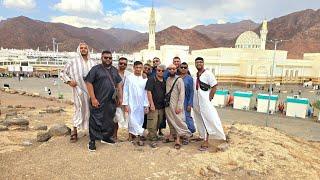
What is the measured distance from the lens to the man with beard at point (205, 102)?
570 cm

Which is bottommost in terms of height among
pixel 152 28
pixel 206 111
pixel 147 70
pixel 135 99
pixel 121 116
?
pixel 121 116

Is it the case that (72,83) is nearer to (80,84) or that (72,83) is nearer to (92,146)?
(80,84)

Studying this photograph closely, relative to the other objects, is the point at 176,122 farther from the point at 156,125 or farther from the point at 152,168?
the point at 152,168

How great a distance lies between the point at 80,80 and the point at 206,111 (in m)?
2.41

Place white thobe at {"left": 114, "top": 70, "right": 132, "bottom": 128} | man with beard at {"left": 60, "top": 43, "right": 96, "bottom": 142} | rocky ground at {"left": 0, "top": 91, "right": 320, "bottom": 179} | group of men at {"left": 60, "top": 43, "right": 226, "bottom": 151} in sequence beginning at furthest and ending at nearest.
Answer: white thobe at {"left": 114, "top": 70, "right": 132, "bottom": 128} → man with beard at {"left": 60, "top": 43, "right": 96, "bottom": 142} → group of men at {"left": 60, "top": 43, "right": 226, "bottom": 151} → rocky ground at {"left": 0, "top": 91, "right": 320, "bottom": 179}

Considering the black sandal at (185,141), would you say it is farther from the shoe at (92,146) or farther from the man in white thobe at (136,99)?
the shoe at (92,146)

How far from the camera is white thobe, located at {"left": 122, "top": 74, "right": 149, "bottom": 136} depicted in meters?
5.81

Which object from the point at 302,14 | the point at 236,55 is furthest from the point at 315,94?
the point at 302,14

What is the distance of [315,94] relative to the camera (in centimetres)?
3788

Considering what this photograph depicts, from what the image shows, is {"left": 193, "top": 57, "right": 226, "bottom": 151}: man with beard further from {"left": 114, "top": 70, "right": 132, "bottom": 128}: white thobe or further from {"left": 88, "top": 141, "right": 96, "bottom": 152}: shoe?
{"left": 88, "top": 141, "right": 96, "bottom": 152}: shoe

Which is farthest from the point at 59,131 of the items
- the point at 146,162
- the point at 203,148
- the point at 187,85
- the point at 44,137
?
the point at 203,148

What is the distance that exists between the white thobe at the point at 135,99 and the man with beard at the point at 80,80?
0.74 m

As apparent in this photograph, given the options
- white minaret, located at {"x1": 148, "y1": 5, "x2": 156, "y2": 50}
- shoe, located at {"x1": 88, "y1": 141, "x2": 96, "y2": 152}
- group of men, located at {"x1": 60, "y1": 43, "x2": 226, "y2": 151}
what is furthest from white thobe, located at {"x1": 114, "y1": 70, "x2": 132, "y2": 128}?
white minaret, located at {"x1": 148, "y1": 5, "x2": 156, "y2": 50}

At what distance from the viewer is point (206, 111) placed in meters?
→ 5.77
